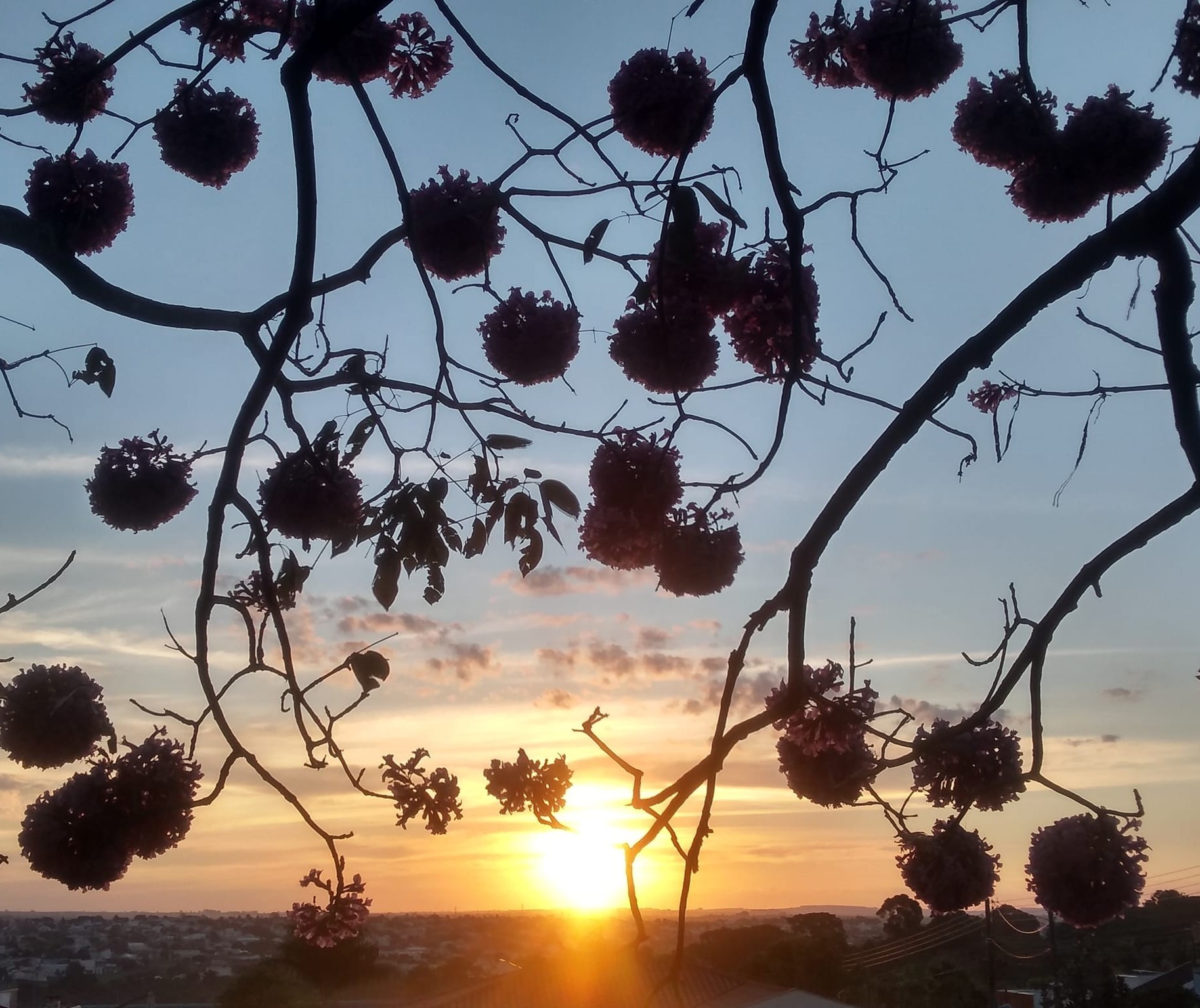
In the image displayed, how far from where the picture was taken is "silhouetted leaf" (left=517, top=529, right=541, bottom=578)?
3.04 m

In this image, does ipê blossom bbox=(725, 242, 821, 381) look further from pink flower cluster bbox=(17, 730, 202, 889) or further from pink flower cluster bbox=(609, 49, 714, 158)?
pink flower cluster bbox=(17, 730, 202, 889)

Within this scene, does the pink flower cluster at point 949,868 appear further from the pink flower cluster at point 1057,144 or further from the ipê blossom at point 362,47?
the ipê blossom at point 362,47

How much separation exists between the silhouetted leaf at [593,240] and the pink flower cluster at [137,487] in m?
1.69

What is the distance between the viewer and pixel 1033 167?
12.7 feet

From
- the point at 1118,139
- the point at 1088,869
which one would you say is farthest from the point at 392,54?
the point at 1088,869

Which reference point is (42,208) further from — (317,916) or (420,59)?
(317,916)

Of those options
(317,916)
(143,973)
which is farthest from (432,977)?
(317,916)

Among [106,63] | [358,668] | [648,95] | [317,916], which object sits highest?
[106,63]

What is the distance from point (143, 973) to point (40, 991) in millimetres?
8879

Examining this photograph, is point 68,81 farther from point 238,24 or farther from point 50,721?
point 50,721

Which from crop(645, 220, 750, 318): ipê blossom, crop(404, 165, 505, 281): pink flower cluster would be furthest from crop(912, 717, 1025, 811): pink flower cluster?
crop(404, 165, 505, 281): pink flower cluster

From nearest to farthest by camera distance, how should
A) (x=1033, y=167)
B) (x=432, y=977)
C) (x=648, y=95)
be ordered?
(x=648, y=95)
(x=1033, y=167)
(x=432, y=977)

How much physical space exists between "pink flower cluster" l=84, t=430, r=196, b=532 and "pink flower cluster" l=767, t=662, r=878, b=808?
2.21 m

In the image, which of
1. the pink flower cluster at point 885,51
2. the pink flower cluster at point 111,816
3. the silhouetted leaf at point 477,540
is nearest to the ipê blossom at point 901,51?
the pink flower cluster at point 885,51
